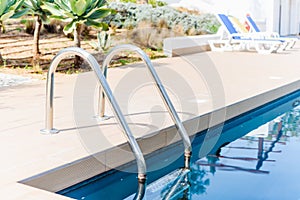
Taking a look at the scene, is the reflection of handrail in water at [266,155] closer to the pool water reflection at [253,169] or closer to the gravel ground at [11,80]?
the pool water reflection at [253,169]

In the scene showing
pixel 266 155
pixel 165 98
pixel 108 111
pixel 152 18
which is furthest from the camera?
pixel 152 18

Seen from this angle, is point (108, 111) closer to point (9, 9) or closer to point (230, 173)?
point (230, 173)

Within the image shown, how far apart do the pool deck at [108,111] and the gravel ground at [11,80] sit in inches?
10.2

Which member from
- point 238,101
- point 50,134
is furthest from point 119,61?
point 50,134

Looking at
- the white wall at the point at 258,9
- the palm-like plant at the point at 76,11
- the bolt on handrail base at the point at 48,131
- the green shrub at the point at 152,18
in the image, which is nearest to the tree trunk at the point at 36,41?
the palm-like plant at the point at 76,11

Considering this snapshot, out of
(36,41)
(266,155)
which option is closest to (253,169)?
(266,155)

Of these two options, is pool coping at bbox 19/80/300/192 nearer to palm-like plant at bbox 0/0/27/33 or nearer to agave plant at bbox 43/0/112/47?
agave plant at bbox 43/0/112/47

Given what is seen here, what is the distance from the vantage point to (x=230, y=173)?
448 centimetres

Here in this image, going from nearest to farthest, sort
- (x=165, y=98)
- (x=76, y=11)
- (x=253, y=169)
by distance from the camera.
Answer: (x=165, y=98) < (x=253, y=169) < (x=76, y=11)

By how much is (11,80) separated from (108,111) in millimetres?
2986

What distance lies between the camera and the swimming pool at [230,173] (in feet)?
12.8

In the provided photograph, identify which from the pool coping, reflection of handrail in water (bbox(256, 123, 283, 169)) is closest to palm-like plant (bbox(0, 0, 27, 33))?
the pool coping

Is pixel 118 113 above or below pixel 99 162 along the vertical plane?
above

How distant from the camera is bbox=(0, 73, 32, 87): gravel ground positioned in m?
7.51
